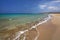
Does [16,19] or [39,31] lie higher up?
[16,19]

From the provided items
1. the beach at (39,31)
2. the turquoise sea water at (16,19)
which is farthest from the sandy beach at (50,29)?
the turquoise sea water at (16,19)

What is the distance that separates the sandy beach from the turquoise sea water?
11 cm

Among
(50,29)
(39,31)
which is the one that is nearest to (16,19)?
(39,31)

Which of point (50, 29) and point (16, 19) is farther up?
point (16, 19)

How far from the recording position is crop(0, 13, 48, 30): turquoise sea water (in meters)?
1.55

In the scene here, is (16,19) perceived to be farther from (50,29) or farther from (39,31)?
(50,29)

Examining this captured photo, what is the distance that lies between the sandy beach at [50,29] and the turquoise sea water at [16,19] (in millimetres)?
110

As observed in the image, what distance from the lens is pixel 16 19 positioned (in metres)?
1.58

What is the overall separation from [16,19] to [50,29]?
0.44 m

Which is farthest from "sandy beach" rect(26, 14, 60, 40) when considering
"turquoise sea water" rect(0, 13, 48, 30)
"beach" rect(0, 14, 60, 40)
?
"turquoise sea water" rect(0, 13, 48, 30)

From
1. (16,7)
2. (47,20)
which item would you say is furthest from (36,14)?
(16,7)

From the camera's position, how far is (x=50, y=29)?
154 centimetres

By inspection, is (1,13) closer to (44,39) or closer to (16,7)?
(16,7)

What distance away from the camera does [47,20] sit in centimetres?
153
